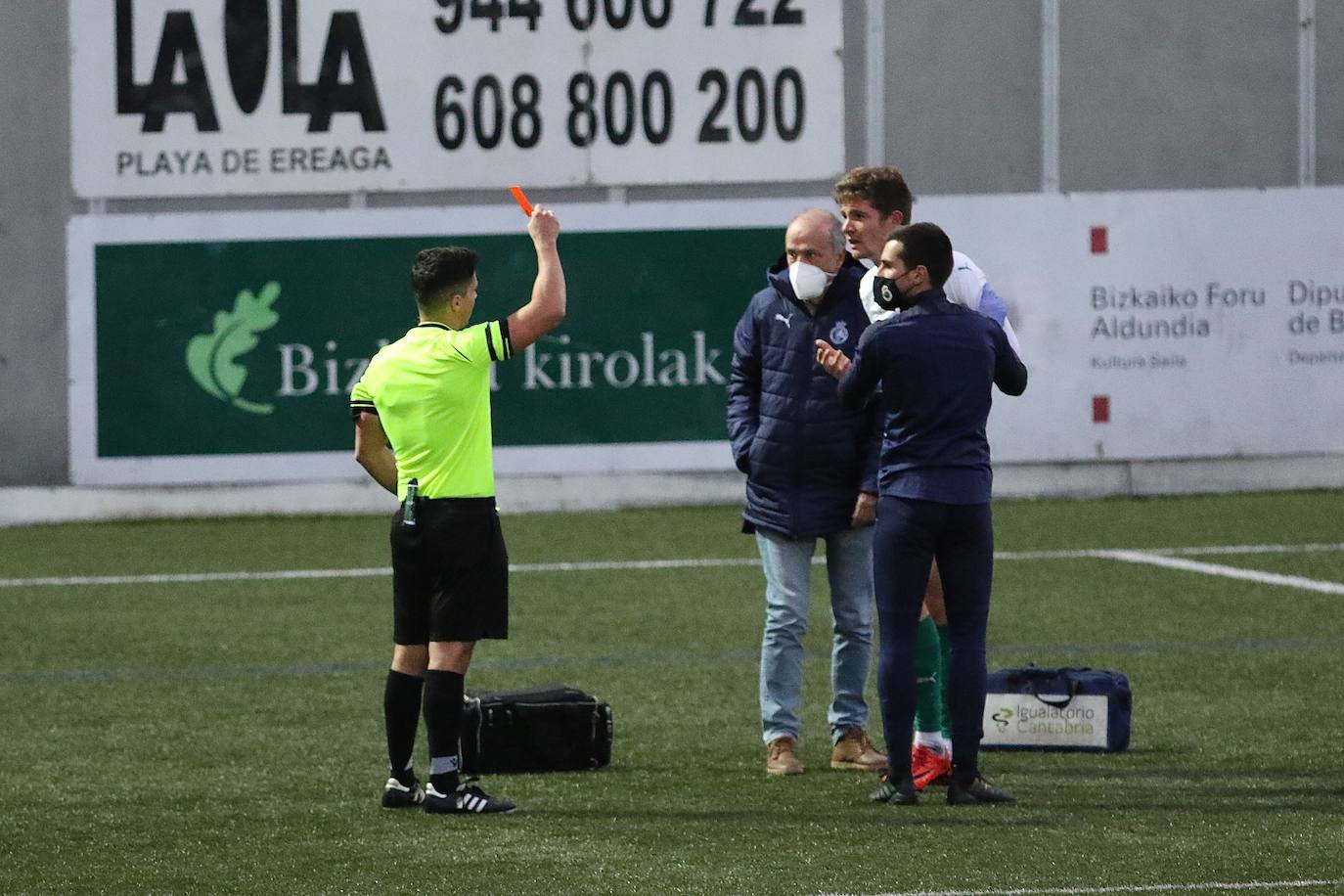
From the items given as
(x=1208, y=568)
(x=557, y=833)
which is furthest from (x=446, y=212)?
(x=557, y=833)

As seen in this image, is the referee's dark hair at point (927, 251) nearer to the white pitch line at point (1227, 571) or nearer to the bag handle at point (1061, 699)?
the bag handle at point (1061, 699)

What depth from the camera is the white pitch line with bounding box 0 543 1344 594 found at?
14805 mm

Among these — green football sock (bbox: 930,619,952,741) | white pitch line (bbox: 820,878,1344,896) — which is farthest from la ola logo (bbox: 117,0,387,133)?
white pitch line (bbox: 820,878,1344,896)

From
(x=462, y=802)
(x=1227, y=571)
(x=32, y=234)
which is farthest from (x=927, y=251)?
(x=32, y=234)

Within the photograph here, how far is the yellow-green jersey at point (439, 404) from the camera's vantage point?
24.1 feet

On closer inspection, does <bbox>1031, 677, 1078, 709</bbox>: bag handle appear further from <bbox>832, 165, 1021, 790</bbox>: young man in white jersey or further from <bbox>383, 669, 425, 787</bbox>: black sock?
<bbox>383, 669, 425, 787</bbox>: black sock

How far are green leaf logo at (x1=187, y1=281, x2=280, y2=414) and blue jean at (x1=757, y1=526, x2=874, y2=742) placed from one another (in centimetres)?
1106

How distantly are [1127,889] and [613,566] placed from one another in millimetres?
9211

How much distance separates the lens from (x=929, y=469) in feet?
23.9

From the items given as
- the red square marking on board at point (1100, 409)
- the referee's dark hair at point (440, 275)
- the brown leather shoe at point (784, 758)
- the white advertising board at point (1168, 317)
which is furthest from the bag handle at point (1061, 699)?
the red square marking on board at point (1100, 409)

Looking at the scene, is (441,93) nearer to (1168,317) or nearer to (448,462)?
(1168,317)

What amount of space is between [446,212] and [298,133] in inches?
53.7

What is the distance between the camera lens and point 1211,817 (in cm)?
727

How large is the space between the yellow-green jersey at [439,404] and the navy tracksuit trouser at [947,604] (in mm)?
1224
